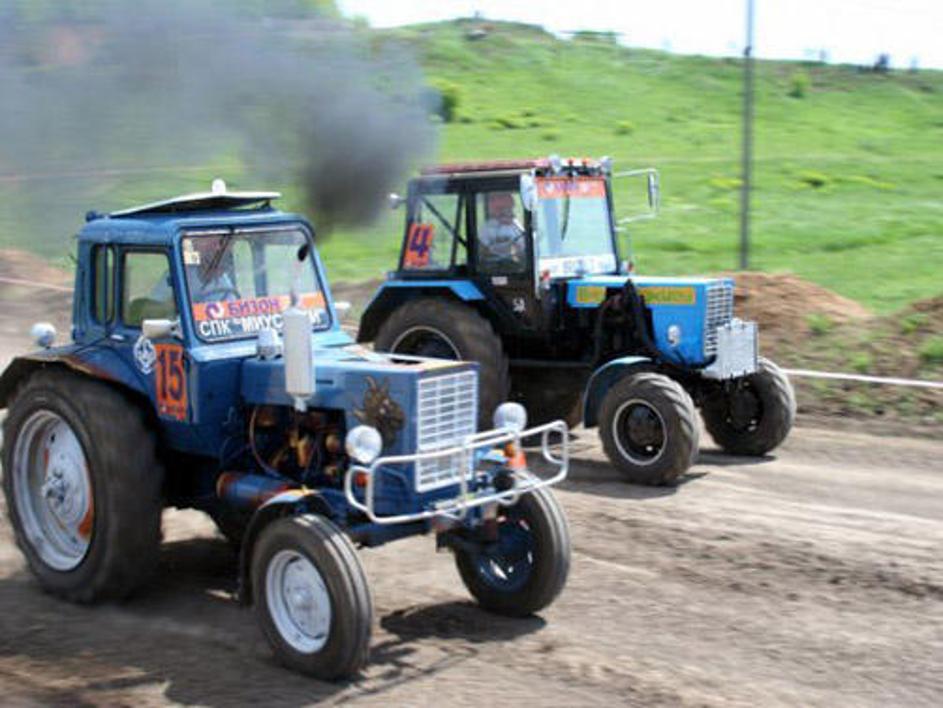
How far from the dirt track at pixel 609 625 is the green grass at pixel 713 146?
406 cm

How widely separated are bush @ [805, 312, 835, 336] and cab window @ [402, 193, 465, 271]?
4.84 m

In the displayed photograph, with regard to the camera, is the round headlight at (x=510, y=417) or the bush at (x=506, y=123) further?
the bush at (x=506, y=123)

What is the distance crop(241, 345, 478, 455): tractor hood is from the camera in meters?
6.07

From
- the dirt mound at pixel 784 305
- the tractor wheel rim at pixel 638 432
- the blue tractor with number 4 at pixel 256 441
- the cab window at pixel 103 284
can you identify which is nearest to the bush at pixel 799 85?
the dirt mound at pixel 784 305

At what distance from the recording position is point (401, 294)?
11.3 metres

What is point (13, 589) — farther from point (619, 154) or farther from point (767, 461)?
point (619, 154)

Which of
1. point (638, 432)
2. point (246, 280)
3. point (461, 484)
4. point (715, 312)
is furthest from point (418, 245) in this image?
point (461, 484)

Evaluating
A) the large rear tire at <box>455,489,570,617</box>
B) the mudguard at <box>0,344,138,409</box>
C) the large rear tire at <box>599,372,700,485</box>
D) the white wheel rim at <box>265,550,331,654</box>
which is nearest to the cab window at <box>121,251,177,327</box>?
the mudguard at <box>0,344,138,409</box>

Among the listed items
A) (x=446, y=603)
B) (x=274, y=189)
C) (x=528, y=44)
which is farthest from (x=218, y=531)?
(x=528, y=44)

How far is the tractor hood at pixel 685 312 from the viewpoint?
1009 centimetres

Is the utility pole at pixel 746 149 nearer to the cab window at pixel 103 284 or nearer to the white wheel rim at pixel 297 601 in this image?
the cab window at pixel 103 284

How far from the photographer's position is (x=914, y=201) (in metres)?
28.4

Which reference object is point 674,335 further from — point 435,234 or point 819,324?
point 819,324

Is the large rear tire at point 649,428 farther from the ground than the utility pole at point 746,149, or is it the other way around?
the utility pole at point 746,149
